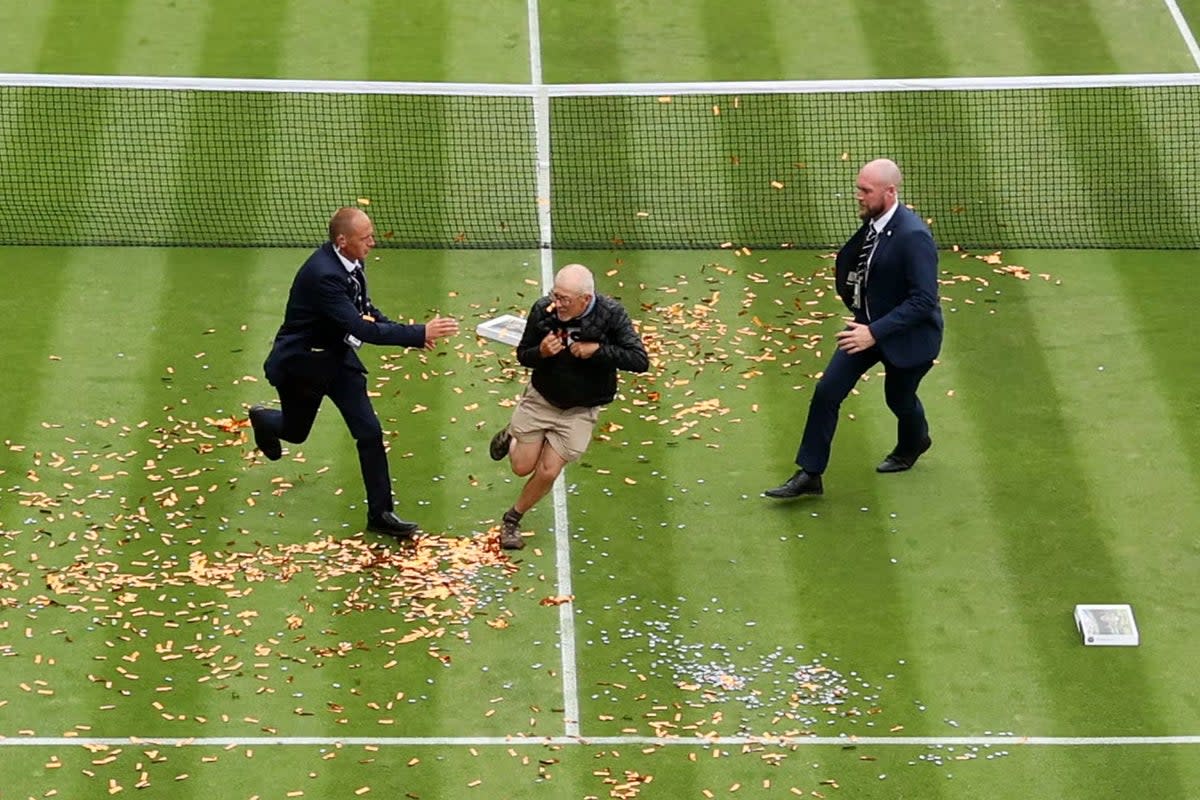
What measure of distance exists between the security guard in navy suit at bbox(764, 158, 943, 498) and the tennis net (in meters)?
4.04

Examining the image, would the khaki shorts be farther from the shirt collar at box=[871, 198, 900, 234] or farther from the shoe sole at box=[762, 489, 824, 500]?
the shirt collar at box=[871, 198, 900, 234]

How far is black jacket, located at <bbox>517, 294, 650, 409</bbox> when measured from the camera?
15289 mm

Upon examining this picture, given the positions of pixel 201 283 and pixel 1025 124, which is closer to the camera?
pixel 201 283

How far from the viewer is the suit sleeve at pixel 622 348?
15.3 meters

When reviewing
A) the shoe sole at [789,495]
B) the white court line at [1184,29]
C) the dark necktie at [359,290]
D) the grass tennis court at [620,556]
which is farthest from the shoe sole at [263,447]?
the white court line at [1184,29]

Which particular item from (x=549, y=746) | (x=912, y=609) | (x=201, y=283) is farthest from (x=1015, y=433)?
(x=201, y=283)

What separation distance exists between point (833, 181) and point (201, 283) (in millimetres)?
5862

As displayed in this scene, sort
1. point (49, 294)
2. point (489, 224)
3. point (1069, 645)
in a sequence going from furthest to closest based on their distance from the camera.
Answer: point (489, 224)
point (49, 294)
point (1069, 645)

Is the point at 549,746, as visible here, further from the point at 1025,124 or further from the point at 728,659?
the point at 1025,124

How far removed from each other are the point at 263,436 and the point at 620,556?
2.71 m

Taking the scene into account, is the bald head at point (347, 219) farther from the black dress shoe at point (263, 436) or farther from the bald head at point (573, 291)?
the black dress shoe at point (263, 436)

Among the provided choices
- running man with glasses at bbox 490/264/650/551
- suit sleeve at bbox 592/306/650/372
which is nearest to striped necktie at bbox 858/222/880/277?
running man with glasses at bbox 490/264/650/551

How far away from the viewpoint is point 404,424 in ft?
57.9

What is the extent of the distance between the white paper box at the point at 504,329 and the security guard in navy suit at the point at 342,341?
9.16 feet
